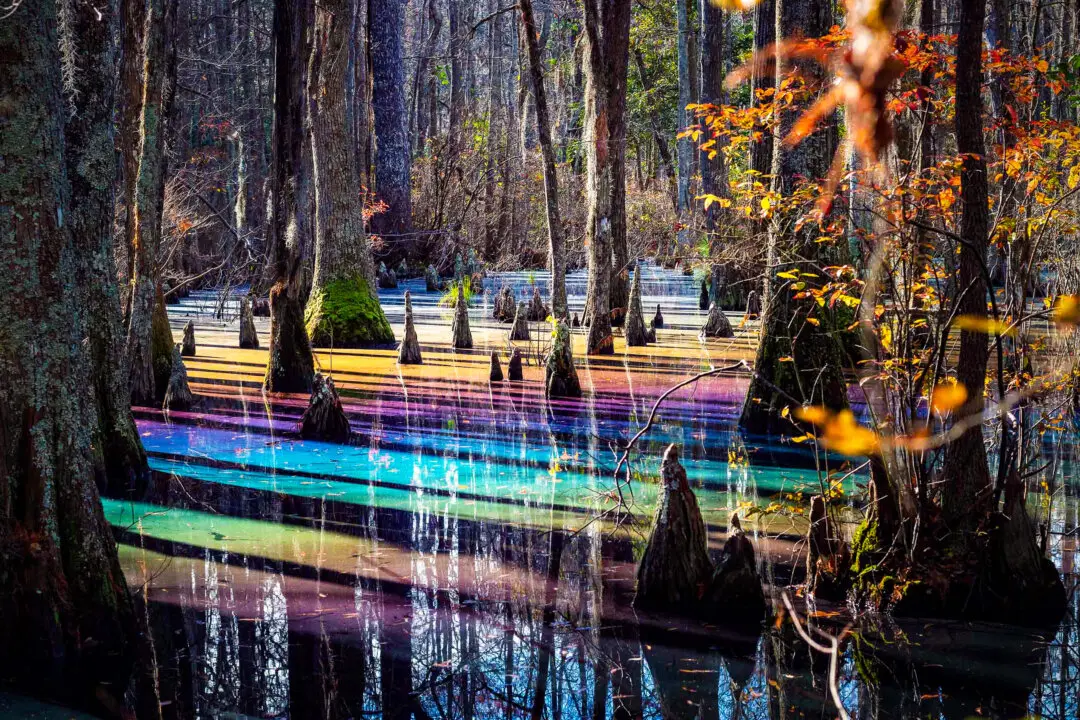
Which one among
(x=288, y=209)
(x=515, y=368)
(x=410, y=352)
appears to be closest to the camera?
(x=288, y=209)

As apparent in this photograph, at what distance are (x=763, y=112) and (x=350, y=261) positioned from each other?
10383 mm

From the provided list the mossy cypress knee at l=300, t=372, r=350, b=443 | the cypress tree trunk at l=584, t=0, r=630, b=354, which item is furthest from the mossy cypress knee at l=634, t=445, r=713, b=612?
the cypress tree trunk at l=584, t=0, r=630, b=354

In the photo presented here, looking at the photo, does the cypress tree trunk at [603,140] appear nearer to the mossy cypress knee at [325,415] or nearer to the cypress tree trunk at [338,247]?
the cypress tree trunk at [338,247]

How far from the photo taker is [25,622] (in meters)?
4.00

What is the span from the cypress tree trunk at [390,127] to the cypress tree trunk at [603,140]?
10.7m

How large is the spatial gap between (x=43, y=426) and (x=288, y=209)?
267 inches

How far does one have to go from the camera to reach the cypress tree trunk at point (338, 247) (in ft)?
49.8

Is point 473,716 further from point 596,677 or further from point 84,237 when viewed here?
point 84,237

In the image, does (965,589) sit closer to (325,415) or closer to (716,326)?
(325,415)

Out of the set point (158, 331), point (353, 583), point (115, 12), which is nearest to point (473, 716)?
point (353, 583)

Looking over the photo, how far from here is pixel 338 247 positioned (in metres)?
15.6

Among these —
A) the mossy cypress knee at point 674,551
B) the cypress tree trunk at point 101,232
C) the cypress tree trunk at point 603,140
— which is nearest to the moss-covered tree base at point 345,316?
the cypress tree trunk at point 603,140

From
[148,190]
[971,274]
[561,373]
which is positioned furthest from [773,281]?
[148,190]

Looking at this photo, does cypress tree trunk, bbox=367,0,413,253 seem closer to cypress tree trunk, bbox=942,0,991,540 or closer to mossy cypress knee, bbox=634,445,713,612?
cypress tree trunk, bbox=942,0,991,540
